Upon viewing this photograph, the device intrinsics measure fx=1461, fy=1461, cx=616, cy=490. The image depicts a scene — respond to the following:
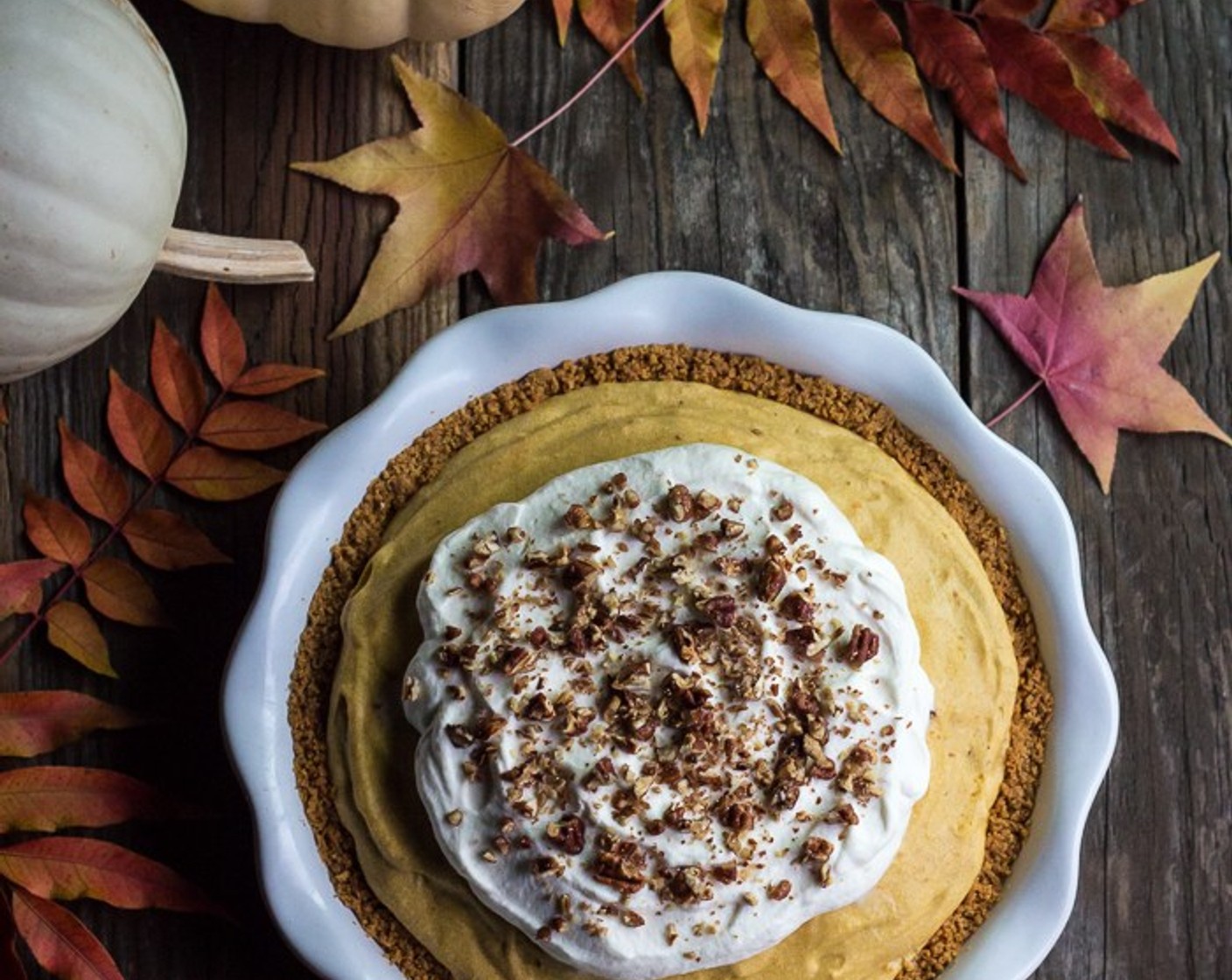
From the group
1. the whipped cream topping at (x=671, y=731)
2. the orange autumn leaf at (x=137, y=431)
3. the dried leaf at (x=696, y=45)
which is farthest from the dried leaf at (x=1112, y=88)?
the orange autumn leaf at (x=137, y=431)

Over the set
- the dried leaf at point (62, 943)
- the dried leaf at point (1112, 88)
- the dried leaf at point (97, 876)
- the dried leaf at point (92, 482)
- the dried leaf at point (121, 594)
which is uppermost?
the dried leaf at point (1112, 88)

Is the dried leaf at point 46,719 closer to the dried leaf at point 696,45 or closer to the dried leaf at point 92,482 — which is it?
the dried leaf at point 92,482

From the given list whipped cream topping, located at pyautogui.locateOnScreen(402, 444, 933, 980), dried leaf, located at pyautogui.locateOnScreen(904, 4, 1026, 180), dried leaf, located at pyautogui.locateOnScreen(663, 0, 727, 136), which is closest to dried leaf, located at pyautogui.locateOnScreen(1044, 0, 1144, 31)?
dried leaf, located at pyautogui.locateOnScreen(904, 4, 1026, 180)

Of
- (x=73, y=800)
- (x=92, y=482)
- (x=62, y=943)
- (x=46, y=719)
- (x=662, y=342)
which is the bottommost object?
(x=62, y=943)

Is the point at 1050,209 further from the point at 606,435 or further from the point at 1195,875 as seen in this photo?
the point at 1195,875

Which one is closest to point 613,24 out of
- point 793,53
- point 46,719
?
point 793,53

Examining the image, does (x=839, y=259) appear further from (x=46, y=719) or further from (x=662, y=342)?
(x=46, y=719)
